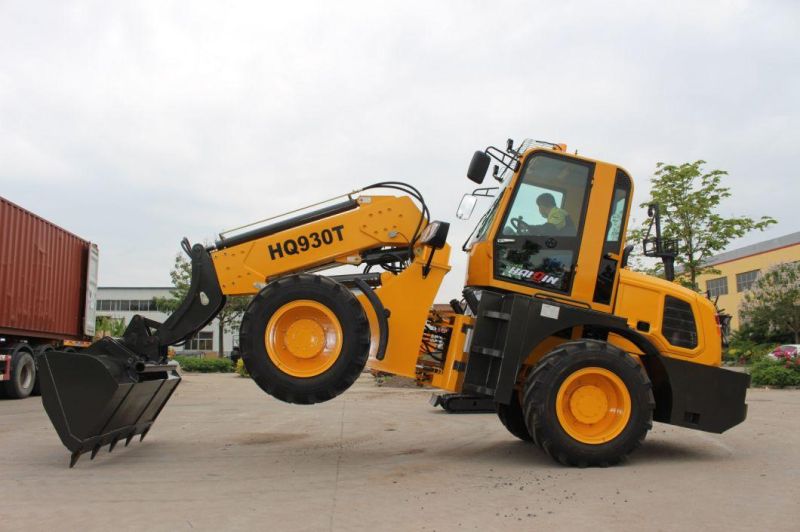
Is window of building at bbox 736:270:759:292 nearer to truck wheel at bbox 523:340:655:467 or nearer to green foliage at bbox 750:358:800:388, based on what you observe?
green foliage at bbox 750:358:800:388

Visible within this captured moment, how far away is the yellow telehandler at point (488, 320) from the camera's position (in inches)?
254

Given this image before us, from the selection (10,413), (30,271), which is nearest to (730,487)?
(10,413)

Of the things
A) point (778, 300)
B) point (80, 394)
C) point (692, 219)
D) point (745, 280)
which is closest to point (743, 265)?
point (745, 280)

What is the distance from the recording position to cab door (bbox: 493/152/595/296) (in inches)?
279

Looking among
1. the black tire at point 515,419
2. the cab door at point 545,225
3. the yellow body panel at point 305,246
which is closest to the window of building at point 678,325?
the cab door at point 545,225

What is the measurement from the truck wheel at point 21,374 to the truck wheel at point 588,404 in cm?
1284

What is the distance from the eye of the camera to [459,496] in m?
5.41

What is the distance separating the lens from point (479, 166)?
6.73 m

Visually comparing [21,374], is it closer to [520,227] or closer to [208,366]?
[520,227]

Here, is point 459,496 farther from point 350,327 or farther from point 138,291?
point 138,291

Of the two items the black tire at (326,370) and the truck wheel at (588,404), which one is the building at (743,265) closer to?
the truck wheel at (588,404)

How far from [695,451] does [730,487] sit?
84.9 inches

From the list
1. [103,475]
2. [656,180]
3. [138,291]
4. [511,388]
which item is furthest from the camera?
[138,291]

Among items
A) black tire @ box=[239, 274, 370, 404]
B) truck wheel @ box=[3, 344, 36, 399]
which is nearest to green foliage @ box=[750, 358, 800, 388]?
black tire @ box=[239, 274, 370, 404]
